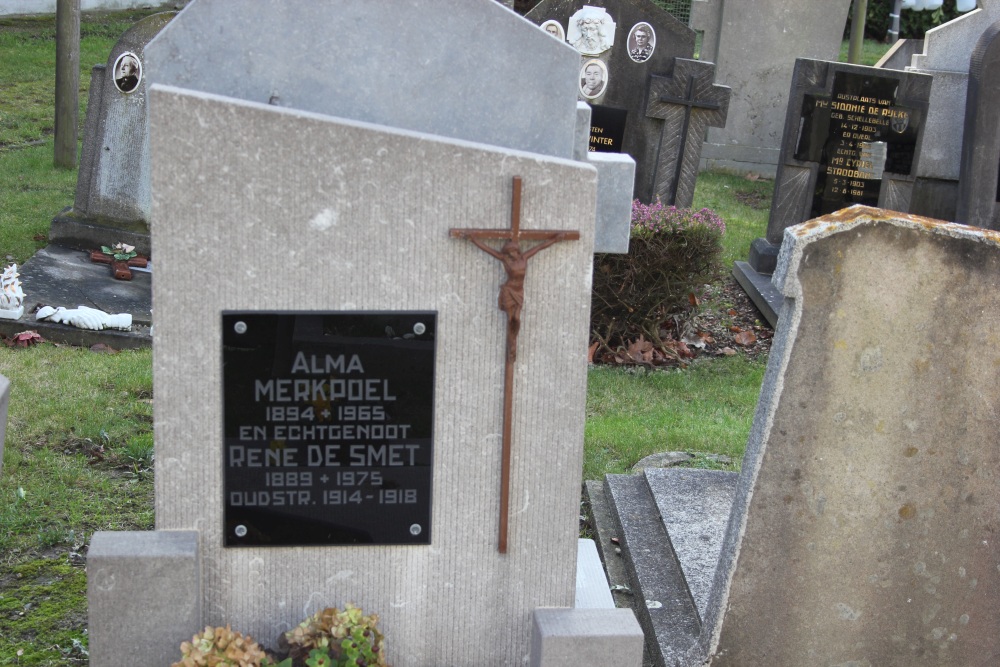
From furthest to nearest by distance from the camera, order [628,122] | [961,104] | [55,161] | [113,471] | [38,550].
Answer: [55,161] → [961,104] → [628,122] → [113,471] → [38,550]

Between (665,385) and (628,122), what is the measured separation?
9.38 ft

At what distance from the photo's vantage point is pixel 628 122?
895 cm

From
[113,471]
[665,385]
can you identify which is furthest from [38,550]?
[665,385]

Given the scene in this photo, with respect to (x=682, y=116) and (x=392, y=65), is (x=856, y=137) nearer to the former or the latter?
(x=682, y=116)

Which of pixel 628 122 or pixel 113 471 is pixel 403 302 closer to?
pixel 113 471

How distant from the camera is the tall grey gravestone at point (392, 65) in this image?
3.09m

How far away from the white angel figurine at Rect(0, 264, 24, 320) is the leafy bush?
142 inches

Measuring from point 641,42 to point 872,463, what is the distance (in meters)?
6.14

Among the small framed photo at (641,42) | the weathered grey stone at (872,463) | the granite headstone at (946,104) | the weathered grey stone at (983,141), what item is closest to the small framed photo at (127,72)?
the small framed photo at (641,42)

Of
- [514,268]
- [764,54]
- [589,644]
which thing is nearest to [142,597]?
[589,644]

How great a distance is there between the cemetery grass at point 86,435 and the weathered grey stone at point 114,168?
20.4 inches

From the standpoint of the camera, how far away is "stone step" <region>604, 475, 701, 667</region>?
12.2ft

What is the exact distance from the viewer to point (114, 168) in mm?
8031

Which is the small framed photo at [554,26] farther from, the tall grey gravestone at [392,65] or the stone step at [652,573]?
the tall grey gravestone at [392,65]
